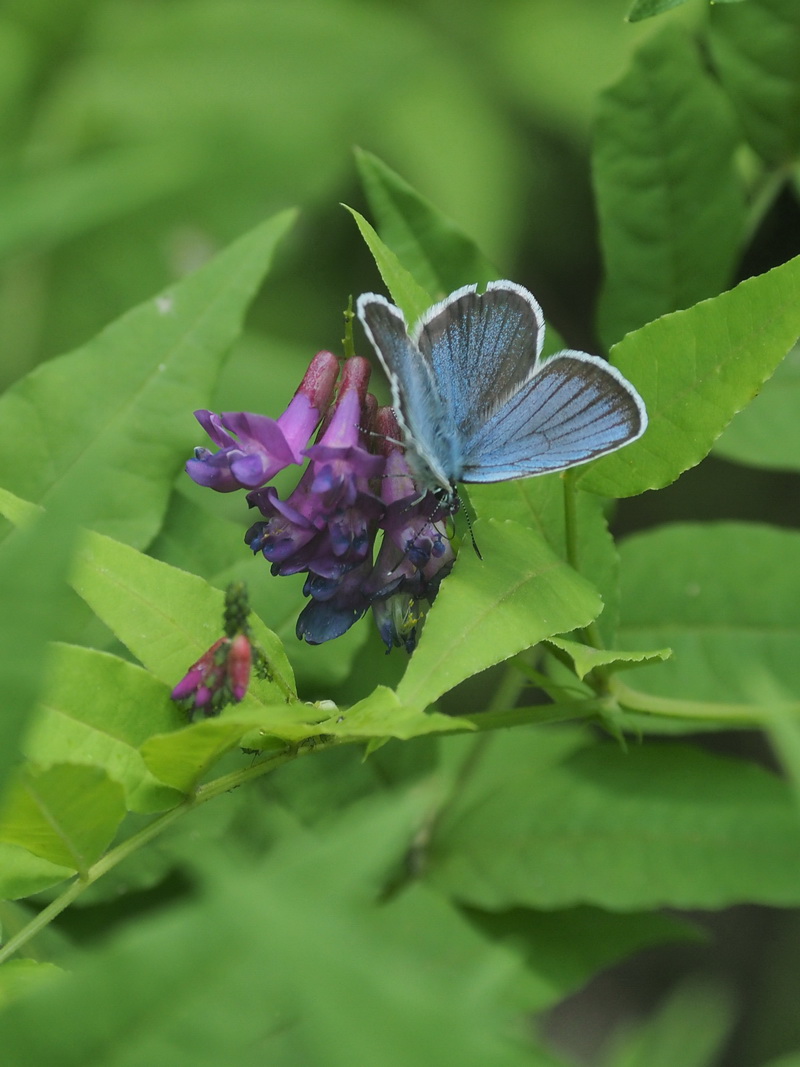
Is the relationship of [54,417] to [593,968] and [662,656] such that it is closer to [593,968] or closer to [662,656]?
[662,656]

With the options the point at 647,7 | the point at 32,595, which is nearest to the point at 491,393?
the point at 647,7

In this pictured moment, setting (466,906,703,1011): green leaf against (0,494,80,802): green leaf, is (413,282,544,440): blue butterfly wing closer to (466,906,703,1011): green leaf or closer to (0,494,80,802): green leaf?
(0,494,80,802): green leaf

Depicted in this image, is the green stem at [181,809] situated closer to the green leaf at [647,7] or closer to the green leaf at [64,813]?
the green leaf at [64,813]

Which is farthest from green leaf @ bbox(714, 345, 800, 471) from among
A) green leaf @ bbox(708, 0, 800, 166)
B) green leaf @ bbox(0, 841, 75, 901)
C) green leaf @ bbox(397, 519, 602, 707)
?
green leaf @ bbox(0, 841, 75, 901)

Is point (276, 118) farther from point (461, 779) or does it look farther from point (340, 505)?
point (340, 505)

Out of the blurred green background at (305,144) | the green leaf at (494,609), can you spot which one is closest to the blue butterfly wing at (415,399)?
the green leaf at (494,609)

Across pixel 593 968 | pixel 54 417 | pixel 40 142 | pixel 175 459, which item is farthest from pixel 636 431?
pixel 40 142

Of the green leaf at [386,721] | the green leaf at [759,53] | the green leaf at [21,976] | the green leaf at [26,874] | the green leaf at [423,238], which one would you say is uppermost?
the green leaf at [759,53]
